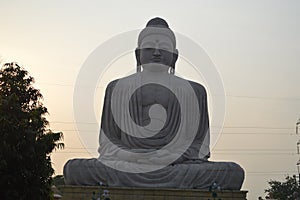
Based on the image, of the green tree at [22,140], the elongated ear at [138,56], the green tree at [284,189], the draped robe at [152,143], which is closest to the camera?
the green tree at [22,140]

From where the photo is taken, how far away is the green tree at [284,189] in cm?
2792

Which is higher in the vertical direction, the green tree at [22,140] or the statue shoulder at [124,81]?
the statue shoulder at [124,81]

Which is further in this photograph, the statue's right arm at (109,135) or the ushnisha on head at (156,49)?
the ushnisha on head at (156,49)

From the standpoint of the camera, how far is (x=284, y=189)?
2872cm

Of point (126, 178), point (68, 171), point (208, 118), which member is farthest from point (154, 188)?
point (208, 118)

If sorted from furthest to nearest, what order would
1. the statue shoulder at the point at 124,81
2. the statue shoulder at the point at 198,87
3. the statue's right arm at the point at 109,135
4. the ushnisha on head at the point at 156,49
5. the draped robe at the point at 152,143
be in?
the ushnisha on head at the point at 156,49 → the statue shoulder at the point at 198,87 → the statue shoulder at the point at 124,81 → the statue's right arm at the point at 109,135 → the draped robe at the point at 152,143

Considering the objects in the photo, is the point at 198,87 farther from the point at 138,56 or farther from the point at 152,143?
the point at 152,143

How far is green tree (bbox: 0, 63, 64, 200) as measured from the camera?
8.67m

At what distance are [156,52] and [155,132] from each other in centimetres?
218

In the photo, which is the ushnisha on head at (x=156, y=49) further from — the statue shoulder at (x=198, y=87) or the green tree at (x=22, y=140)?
the green tree at (x=22, y=140)

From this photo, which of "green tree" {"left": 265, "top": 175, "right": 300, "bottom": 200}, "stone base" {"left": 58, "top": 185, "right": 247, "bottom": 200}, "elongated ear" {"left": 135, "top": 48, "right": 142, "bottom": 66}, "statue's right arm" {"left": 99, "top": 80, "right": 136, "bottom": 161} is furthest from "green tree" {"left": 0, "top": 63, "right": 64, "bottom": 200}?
"green tree" {"left": 265, "top": 175, "right": 300, "bottom": 200}

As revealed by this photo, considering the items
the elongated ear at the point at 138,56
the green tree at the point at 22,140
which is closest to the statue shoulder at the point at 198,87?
the elongated ear at the point at 138,56

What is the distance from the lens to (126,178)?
41.2ft

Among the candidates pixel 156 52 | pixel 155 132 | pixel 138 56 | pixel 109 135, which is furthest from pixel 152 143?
pixel 138 56
